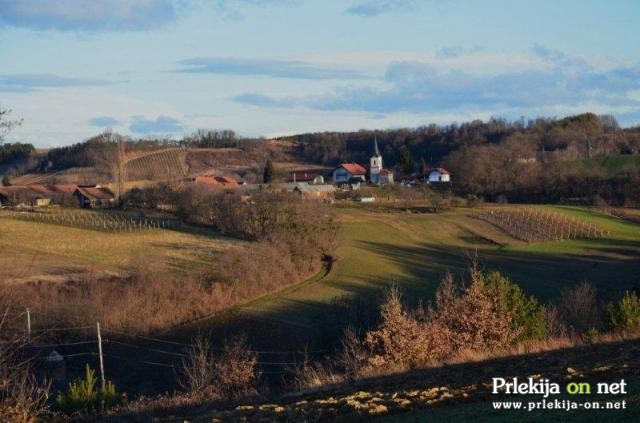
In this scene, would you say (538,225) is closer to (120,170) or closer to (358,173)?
(120,170)

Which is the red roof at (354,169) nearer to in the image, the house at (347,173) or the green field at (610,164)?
the house at (347,173)

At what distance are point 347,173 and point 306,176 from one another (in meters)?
6.57

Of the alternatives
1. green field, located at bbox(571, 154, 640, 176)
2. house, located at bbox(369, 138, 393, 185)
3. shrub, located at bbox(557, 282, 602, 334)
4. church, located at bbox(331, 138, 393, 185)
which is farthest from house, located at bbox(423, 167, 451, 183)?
shrub, located at bbox(557, 282, 602, 334)

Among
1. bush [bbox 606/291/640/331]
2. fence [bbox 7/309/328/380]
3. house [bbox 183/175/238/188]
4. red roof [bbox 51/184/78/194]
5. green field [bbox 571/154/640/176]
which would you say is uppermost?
green field [bbox 571/154/640/176]

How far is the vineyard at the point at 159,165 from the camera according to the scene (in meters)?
120

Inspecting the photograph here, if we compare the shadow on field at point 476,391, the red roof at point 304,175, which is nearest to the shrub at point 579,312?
the shadow on field at point 476,391

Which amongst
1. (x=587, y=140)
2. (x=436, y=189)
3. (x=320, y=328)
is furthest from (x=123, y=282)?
(x=587, y=140)

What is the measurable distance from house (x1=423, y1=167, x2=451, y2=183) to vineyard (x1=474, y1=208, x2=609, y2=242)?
31219mm

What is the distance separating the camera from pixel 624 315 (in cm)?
2453

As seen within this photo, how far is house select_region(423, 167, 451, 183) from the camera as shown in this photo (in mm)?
110831

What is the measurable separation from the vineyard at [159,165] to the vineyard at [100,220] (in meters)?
44.5

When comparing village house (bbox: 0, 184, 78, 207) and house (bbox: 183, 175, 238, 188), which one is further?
village house (bbox: 0, 184, 78, 207)

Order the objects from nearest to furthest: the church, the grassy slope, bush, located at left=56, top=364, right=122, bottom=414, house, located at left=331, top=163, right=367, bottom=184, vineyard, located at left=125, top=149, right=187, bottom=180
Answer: bush, located at left=56, top=364, right=122, bottom=414 < the grassy slope < vineyard, located at left=125, top=149, right=187, bottom=180 < the church < house, located at left=331, top=163, right=367, bottom=184

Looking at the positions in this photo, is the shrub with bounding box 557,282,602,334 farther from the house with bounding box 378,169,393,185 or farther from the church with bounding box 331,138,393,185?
the church with bounding box 331,138,393,185
